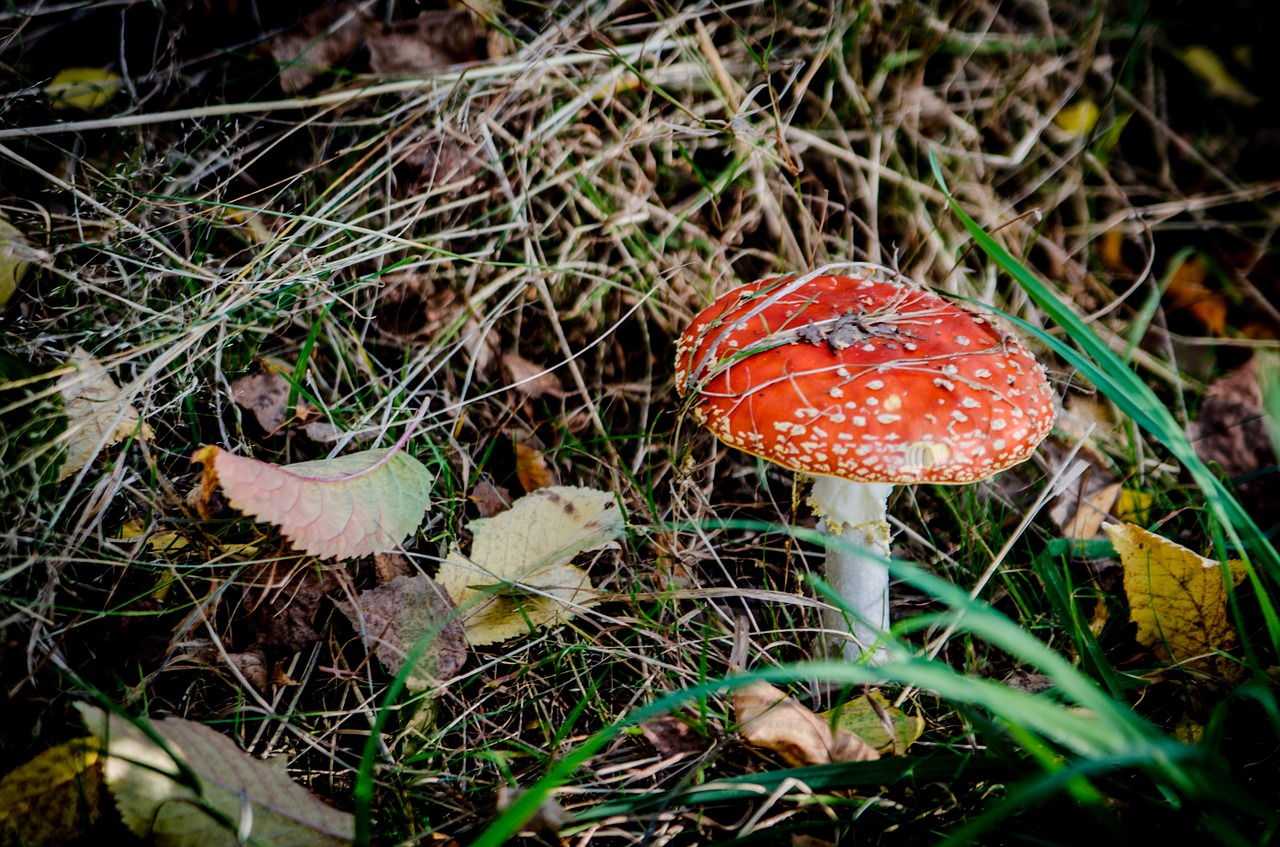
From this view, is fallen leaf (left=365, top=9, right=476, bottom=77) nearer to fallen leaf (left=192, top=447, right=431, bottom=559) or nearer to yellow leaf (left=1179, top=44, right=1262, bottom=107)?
fallen leaf (left=192, top=447, right=431, bottom=559)

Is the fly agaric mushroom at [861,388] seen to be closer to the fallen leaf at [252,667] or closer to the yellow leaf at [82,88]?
the fallen leaf at [252,667]

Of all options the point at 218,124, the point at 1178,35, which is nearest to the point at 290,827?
the point at 218,124

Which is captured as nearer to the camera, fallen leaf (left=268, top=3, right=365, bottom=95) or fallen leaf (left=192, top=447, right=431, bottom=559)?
fallen leaf (left=192, top=447, right=431, bottom=559)

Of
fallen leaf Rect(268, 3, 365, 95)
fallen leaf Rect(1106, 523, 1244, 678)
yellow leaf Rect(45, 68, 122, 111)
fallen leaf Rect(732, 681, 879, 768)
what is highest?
fallen leaf Rect(268, 3, 365, 95)

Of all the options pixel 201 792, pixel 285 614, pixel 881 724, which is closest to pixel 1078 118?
pixel 881 724

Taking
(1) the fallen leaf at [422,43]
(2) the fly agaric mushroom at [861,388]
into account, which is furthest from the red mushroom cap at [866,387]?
(1) the fallen leaf at [422,43]

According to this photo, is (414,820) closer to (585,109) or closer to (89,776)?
(89,776)

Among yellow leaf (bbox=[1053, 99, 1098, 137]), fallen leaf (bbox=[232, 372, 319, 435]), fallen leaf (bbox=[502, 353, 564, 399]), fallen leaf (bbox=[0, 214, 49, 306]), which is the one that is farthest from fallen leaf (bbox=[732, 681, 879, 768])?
yellow leaf (bbox=[1053, 99, 1098, 137])
